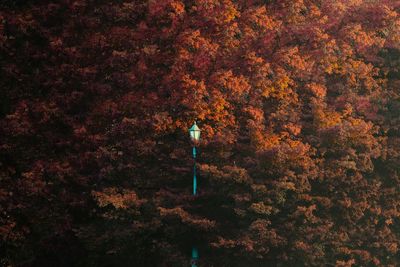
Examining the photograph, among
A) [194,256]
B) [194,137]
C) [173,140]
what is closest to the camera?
[194,137]

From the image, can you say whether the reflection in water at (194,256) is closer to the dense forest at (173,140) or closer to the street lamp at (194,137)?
the dense forest at (173,140)

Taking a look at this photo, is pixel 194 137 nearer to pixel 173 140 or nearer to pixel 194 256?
pixel 173 140

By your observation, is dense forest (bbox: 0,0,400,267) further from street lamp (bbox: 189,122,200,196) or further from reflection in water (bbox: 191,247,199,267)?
street lamp (bbox: 189,122,200,196)

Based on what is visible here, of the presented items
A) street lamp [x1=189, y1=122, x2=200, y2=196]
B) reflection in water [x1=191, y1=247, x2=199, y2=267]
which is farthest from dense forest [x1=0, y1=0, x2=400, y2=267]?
street lamp [x1=189, y1=122, x2=200, y2=196]

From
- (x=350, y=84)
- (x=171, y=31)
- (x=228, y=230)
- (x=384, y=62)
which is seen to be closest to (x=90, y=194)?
(x=228, y=230)

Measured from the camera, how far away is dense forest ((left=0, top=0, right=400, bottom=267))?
72.1 ft

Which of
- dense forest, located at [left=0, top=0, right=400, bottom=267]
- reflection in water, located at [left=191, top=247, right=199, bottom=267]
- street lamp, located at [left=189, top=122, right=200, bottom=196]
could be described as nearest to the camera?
street lamp, located at [left=189, top=122, right=200, bottom=196]

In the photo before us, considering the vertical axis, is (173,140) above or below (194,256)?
above

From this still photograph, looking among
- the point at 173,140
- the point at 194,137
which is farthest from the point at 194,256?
the point at 173,140

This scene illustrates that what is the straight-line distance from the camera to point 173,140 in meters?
23.6

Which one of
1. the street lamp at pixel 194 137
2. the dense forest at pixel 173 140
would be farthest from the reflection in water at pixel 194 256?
the street lamp at pixel 194 137

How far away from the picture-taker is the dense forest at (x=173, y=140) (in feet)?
72.1

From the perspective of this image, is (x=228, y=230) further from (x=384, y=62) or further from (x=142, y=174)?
(x=384, y=62)

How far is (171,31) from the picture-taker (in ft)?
78.5
